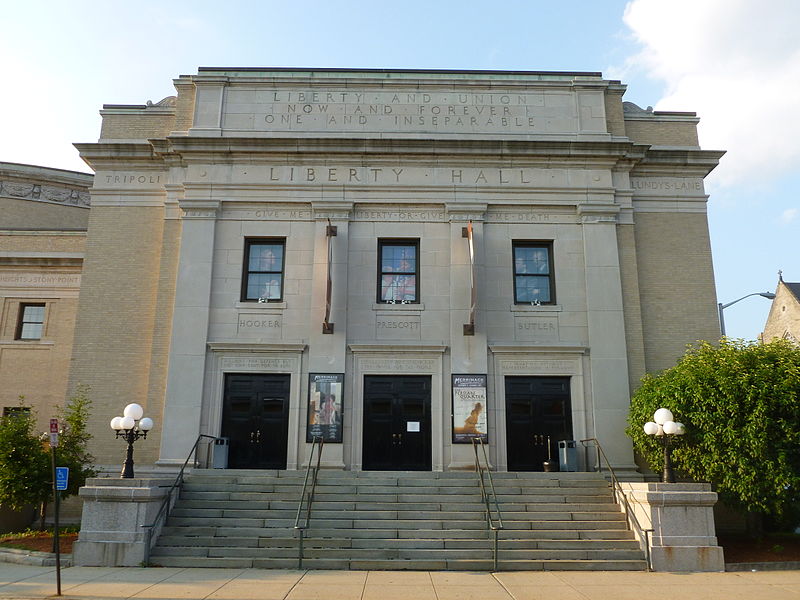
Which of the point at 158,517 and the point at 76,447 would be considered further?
the point at 76,447

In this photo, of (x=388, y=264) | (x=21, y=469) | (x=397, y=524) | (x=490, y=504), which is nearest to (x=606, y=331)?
(x=388, y=264)

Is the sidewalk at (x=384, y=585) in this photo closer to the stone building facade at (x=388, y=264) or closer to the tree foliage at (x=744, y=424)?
the tree foliage at (x=744, y=424)

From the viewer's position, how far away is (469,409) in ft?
63.2

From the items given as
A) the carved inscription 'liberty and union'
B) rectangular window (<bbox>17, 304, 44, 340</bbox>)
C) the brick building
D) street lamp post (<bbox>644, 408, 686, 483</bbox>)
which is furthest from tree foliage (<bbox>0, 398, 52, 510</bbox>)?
the brick building

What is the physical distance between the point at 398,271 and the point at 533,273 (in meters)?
4.17

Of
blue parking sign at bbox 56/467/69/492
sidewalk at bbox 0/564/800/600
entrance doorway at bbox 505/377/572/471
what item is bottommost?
sidewalk at bbox 0/564/800/600

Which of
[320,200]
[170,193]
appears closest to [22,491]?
[170,193]

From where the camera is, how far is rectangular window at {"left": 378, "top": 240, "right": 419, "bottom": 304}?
67.6ft

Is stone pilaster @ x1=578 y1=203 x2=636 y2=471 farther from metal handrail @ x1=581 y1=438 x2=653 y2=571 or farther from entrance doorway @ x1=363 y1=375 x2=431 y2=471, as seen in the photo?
entrance doorway @ x1=363 y1=375 x2=431 y2=471

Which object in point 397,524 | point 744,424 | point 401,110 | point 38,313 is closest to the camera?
point 397,524

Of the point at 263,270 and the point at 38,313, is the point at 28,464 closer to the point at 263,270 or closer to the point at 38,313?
the point at 263,270

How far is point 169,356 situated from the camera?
19.5 metres

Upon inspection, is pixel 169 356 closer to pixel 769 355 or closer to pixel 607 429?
pixel 607 429

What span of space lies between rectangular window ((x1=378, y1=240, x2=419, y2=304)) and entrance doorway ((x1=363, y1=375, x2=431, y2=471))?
246 cm
